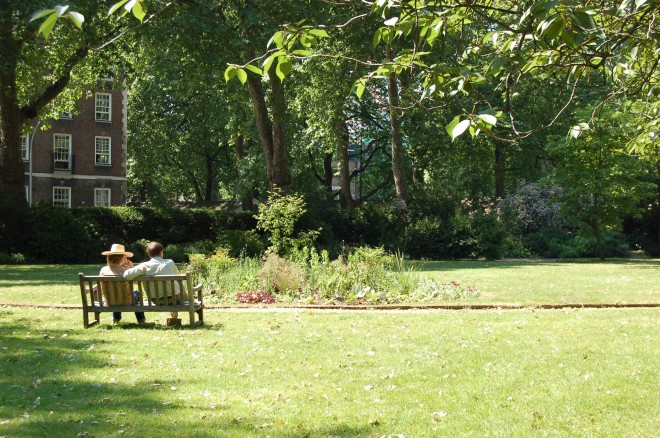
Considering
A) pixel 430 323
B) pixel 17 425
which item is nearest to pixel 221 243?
pixel 430 323

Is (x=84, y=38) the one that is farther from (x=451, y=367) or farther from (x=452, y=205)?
(x=451, y=367)

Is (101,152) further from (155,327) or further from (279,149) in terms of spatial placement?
(155,327)

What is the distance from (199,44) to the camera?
26.3 m

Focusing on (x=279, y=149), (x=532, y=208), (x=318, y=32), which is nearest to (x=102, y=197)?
(x=279, y=149)

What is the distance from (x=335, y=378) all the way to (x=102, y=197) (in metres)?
44.9

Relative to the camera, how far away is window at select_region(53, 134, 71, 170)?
48031 mm

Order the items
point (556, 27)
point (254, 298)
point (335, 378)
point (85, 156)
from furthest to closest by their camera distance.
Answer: point (85, 156) < point (254, 298) < point (335, 378) < point (556, 27)

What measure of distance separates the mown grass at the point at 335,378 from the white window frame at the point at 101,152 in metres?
40.1

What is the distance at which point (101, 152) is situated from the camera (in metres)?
49.2

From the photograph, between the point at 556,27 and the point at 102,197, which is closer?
the point at 556,27

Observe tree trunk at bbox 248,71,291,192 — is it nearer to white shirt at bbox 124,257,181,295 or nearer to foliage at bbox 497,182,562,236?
foliage at bbox 497,182,562,236

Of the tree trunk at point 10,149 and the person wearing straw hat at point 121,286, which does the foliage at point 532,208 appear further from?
the person wearing straw hat at point 121,286

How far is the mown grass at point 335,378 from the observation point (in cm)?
554

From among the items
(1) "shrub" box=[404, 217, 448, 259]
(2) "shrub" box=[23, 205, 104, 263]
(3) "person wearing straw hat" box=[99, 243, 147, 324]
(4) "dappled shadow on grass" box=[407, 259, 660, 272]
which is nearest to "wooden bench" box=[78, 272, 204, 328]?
(3) "person wearing straw hat" box=[99, 243, 147, 324]
